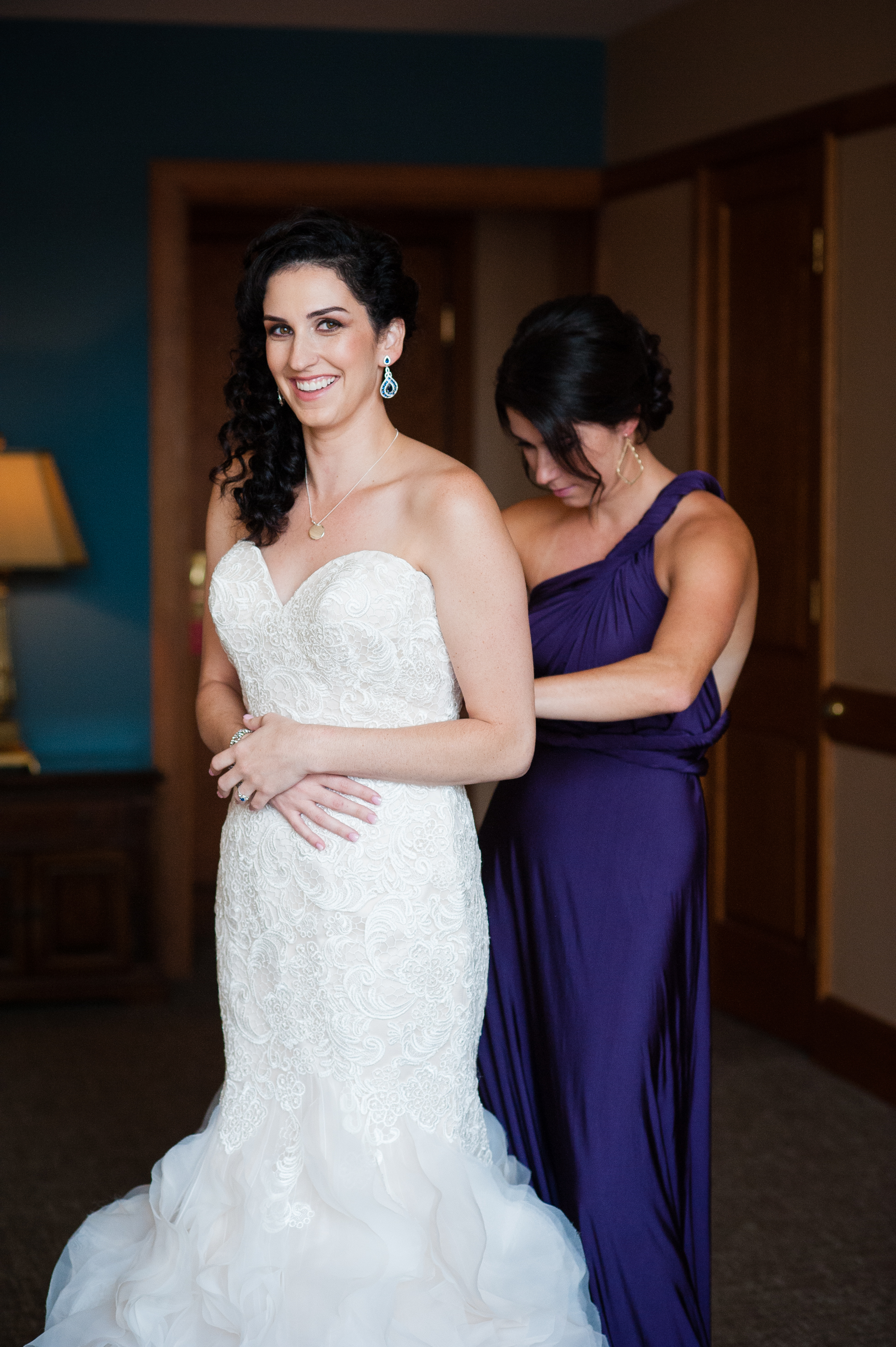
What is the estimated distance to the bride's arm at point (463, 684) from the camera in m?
1.86

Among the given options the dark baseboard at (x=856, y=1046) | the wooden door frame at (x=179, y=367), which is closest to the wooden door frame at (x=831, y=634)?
the dark baseboard at (x=856, y=1046)

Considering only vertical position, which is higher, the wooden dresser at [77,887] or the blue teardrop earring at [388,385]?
the blue teardrop earring at [388,385]

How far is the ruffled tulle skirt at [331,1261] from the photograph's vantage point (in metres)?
1.79

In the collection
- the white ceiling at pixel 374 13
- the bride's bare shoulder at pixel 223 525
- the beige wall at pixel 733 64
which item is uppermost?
the white ceiling at pixel 374 13

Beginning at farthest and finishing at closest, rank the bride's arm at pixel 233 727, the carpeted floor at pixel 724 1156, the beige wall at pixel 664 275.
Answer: the beige wall at pixel 664 275
the carpeted floor at pixel 724 1156
the bride's arm at pixel 233 727

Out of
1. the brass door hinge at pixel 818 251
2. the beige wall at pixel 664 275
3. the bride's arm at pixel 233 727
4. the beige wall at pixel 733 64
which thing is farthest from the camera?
the beige wall at pixel 664 275

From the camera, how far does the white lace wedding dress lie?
181cm

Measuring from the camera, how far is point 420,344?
20.1 ft

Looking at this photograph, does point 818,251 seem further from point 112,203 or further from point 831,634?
point 112,203

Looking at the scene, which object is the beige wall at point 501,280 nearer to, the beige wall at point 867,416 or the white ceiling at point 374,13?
the white ceiling at point 374,13

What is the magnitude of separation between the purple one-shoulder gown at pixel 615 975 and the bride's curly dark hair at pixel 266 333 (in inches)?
24.1

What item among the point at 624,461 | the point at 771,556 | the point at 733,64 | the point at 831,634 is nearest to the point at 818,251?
the point at 733,64

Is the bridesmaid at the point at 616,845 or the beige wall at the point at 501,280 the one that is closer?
the bridesmaid at the point at 616,845

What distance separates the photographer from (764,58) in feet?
14.5
